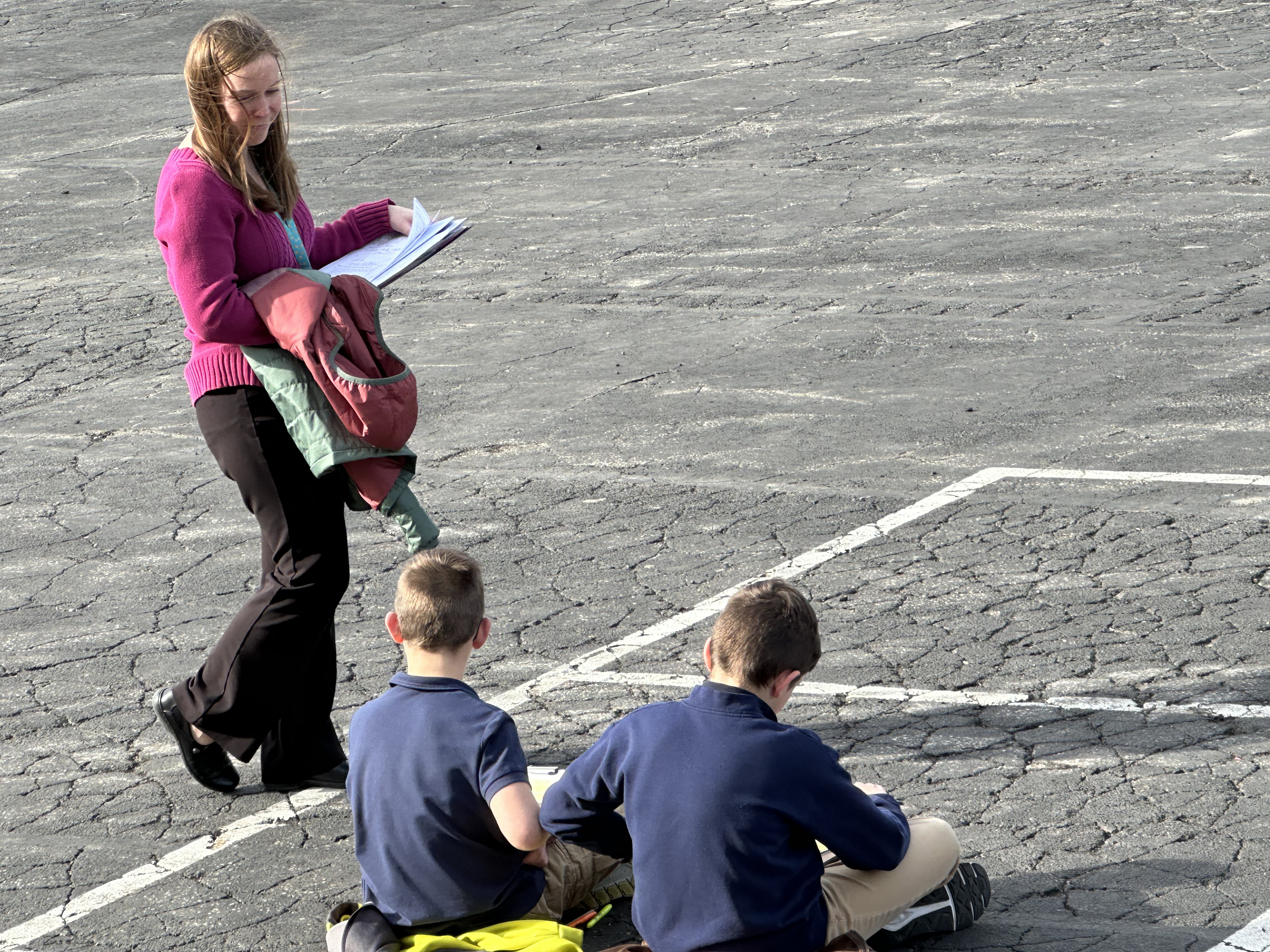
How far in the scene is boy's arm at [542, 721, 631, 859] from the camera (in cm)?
389

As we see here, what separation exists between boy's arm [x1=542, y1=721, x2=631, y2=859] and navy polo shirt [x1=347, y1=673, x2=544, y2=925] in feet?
0.32

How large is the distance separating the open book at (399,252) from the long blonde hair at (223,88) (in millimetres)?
368

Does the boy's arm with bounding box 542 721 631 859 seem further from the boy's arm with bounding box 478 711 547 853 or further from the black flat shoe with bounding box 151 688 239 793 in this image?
the black flat shoe with bounding box 151 688 239 793

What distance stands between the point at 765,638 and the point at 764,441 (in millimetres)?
5053

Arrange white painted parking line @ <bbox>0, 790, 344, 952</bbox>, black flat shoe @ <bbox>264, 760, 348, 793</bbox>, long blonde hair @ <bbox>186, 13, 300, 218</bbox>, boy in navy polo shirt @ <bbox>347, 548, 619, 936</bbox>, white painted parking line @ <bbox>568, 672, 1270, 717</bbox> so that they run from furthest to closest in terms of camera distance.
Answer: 1. white painted parking line @ <bbox>568, 672, 1270, 717</bbox>
2. black flat shoe @ <bbox>264, 760, 348, 793</bbox>
3. long blonde hair @ <bbox>186, 13, 300, 218</bbox>
4. white painted parking line @ <bbox>0, 790, 344, 952</bbox>
5. boy in navy polo shirt @ <bbox>347, 548, 619, 936</bbox>

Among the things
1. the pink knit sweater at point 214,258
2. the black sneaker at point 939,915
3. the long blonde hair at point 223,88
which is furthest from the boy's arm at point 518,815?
the long blonde hair at point 223,88

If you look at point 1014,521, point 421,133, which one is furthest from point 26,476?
point 421,133

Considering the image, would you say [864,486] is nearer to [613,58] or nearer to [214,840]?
[214,840]

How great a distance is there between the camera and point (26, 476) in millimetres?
8883

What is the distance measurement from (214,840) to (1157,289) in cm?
799

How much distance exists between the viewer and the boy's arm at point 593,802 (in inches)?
153

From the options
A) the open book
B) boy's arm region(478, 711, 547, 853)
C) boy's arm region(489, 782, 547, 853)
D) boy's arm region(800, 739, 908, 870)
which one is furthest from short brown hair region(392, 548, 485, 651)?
the open book

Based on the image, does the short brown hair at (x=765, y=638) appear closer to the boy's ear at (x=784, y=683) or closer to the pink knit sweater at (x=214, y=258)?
the boy's ear at (x=784, y=683)

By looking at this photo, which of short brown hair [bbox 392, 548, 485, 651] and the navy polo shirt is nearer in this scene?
the navy polo shirt
